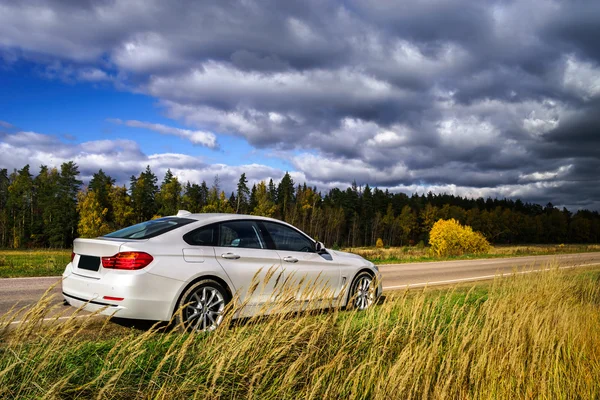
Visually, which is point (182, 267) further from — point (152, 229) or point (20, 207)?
point (20, 207)

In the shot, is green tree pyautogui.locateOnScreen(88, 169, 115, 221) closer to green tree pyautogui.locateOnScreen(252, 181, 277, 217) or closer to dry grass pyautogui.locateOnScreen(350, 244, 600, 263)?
green tree pyautogui.locateOnScreen(252, 181, 277, 217)

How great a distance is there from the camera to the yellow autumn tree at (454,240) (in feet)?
108

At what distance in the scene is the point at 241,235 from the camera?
6.22 meters

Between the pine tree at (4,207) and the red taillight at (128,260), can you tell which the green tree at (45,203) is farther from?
the red taillight at (128,260)

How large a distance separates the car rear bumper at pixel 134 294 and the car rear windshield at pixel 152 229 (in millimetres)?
691

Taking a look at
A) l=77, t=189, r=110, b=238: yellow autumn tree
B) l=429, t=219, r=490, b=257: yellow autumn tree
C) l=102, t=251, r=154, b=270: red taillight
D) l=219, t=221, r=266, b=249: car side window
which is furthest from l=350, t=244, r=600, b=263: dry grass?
l=77, t=189, r=110, b=238: yellow autumn tree

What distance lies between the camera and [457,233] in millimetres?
32844

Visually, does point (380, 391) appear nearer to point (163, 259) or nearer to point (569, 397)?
point (569, 397)

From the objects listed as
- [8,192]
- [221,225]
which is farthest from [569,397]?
[8,192]

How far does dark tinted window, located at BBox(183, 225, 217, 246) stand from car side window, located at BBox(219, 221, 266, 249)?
101 millimetres

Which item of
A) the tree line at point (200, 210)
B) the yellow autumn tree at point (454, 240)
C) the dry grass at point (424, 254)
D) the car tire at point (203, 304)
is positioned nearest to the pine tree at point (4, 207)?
the tree line at point (200, 210)

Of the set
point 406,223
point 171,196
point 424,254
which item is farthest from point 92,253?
point 406,223

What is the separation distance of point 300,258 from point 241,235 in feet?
3.42

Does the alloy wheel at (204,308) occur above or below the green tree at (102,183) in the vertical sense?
below
